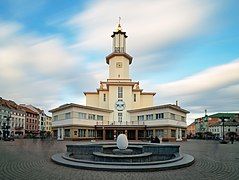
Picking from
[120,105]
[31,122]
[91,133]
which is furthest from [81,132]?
[31,122]

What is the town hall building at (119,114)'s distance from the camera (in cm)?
5222

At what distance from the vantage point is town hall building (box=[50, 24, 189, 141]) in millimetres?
52219

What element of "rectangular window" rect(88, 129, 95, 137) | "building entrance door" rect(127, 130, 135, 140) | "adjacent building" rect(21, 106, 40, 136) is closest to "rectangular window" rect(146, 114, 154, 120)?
"building entrance door" rect(127, 130, 135, 140)

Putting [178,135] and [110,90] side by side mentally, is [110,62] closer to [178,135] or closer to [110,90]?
[110,90]

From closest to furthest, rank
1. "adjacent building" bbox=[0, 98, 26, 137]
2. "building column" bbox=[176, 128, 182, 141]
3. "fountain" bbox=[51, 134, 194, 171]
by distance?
"fountain" bbox=[51, 134, 194, 171] < "building column" bbox=[176, 128, 182, 141] < "adjacent building" bbox=[0, 98, 26, 137]

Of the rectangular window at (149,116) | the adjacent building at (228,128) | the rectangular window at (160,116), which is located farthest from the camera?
the adjacent building at (228,128)

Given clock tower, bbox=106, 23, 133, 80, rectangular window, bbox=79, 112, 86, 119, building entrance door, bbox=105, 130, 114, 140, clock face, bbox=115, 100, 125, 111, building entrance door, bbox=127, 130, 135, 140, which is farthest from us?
clock tower, bbox=106, 23, 133, 80

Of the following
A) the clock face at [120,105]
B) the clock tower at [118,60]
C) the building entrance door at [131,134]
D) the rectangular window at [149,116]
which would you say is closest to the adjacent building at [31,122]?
the clock tower at [118,60]

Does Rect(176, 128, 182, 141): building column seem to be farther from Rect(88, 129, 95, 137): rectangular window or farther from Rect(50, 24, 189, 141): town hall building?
Rect(88, 129, 95, 137): rectangular window

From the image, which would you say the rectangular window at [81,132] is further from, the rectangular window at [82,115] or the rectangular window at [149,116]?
the rectangular window at [149,116]

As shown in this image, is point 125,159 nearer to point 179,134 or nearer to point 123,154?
point 123,154

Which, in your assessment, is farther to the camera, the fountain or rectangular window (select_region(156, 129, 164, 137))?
rectangular window (select_region(156, 129, 164, 137))

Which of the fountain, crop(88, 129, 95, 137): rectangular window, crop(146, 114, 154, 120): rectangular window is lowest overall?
crop(88, 129, 95, 137): rectangular window

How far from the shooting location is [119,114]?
2345 inches
